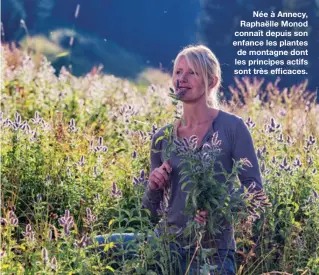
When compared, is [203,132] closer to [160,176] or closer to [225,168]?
[225,168]

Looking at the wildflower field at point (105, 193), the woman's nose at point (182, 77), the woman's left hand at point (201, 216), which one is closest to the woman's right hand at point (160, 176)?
the wildflower field at point (105, 193)

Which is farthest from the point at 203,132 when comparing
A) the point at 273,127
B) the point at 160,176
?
the point at 273,127

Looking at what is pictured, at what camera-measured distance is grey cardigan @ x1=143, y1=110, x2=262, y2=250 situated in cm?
385

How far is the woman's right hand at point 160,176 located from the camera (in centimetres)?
362

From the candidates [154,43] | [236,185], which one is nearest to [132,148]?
[236,185]

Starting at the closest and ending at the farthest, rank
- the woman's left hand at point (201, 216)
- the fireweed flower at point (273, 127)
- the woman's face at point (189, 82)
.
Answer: the woman's left hand at point (201, 216) → the woman's face at point (189, 82) → the fireweed flower at point (273, 127)

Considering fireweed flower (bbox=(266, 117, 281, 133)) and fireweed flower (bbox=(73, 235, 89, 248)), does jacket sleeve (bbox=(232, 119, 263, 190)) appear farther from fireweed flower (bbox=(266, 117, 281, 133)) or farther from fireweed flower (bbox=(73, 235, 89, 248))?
fireweed flower (bbox=(266, 117, 281, 133))

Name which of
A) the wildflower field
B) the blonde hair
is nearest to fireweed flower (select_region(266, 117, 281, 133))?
the wildflower field

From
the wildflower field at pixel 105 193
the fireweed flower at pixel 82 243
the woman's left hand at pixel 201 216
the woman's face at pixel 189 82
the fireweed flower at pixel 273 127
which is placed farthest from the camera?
the fireweed flower at pixel 273 127

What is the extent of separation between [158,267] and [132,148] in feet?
6.47

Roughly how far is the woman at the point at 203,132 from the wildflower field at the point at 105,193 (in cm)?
11

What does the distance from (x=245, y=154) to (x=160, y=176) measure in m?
0.50

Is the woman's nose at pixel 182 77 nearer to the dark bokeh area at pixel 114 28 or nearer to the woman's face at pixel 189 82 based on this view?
the woman's face at pixel 189 82

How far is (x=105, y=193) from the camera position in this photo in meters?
5.06
